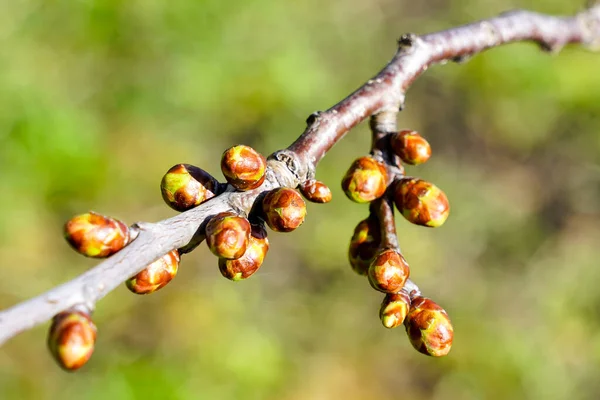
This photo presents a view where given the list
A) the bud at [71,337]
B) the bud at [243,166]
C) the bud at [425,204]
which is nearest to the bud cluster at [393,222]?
the bud at [425,204]

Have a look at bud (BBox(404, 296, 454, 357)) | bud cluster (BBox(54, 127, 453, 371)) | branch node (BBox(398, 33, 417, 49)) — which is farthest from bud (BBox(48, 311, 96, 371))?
branch node (BBox(398, 33, 417, 49))

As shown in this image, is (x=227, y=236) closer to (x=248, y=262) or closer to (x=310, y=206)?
(x=248, y=262)

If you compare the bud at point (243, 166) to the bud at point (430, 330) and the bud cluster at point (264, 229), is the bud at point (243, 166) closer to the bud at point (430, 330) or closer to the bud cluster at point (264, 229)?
the bud cluster at point (264, 229)

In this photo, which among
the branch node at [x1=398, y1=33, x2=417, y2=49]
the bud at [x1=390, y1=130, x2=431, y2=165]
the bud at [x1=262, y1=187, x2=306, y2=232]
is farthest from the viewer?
the branch node at [x1=398, y1=33, x2=417, y2=49]

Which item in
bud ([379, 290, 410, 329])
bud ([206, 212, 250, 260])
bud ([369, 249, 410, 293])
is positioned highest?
bud ([369, 249, 410, 293])

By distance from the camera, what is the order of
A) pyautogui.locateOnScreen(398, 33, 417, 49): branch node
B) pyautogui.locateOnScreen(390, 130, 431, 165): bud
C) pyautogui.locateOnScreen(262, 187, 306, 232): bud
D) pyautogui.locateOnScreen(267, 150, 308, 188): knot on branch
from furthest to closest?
pyautogui.locateOnScreen(398, 33, 417, 49): branch node
pyautogui.locateOnScreen(390, 130, 431, 165): bud
pyautogui.locateOnScreen(267, 150, 308, 188): knot on branch
pyautogui.locateOnScreen(262, 187, 306, 232): bud

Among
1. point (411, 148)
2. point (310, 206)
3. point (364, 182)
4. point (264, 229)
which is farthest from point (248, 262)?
point (310, 206)

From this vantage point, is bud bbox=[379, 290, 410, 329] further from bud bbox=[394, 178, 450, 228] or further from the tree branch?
the tree branch
